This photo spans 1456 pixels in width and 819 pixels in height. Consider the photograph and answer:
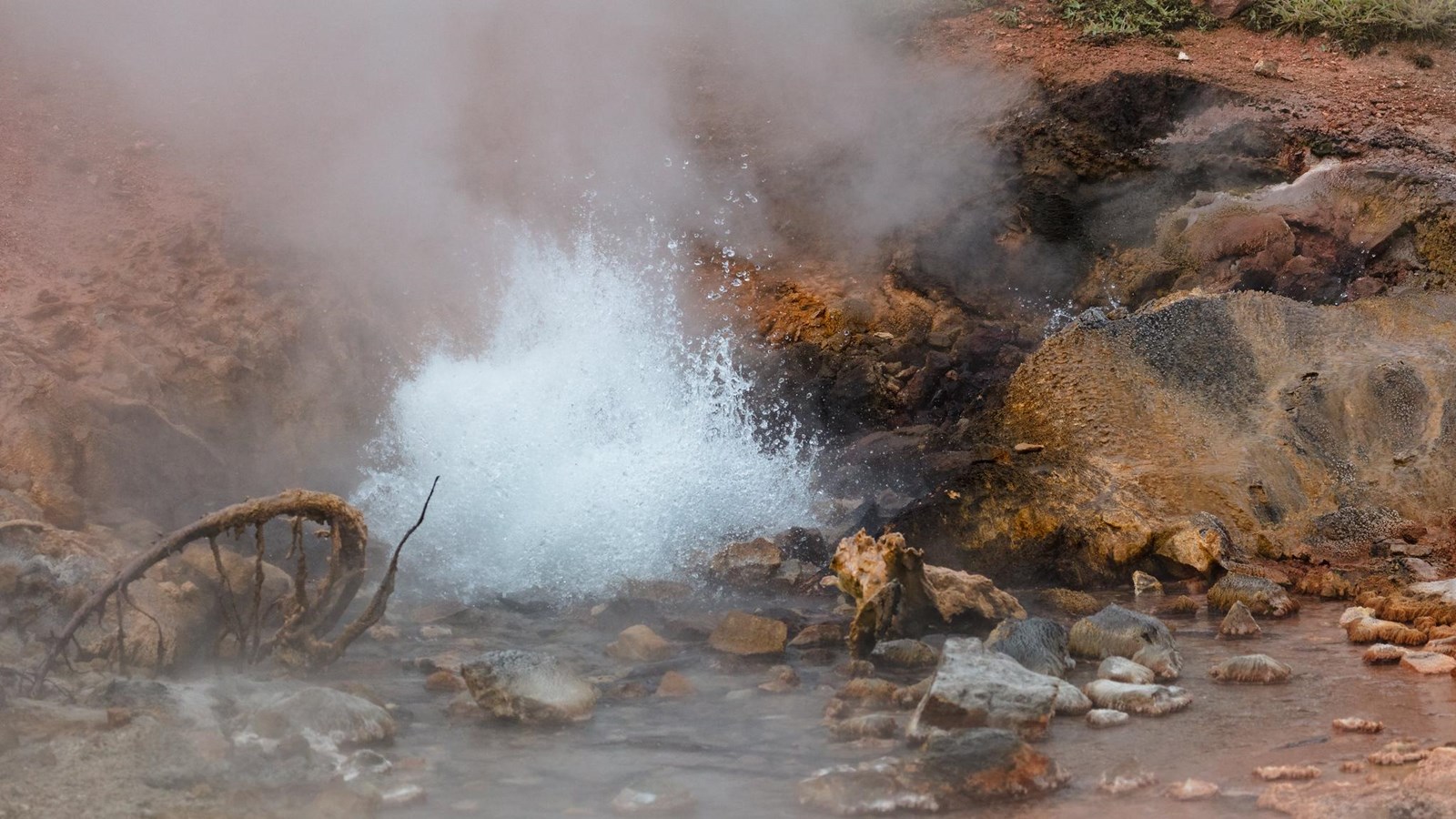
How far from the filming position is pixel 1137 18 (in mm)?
8609

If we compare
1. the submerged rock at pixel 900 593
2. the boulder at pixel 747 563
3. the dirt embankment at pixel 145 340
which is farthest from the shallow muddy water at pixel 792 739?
the dirt embankment at pixel 145 340

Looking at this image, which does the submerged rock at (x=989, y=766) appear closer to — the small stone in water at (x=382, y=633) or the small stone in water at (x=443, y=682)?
the small stone in water at (x=443, y=682)

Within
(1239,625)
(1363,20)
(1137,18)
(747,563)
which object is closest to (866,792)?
(1239,625)

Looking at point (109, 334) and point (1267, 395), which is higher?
point (109, 334)

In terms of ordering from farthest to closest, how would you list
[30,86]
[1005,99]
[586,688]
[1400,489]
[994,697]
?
[1005,99] < [30,86] < [1400,489] < [586,688] < [994,697]

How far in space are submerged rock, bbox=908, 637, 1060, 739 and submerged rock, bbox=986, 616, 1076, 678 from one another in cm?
44

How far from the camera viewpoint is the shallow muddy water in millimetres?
2945

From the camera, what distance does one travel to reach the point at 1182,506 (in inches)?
215

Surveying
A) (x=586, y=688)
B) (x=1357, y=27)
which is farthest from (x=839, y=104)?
(x=586, y=688)

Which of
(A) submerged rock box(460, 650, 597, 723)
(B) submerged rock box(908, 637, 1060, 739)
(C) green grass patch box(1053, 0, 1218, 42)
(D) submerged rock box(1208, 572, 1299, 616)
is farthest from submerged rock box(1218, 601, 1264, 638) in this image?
(C) green grass patch box(1053, 0, 1218, 42)

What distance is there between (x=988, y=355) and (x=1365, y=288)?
1952 mm

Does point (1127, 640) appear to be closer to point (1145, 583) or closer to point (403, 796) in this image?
point (1145, 583)

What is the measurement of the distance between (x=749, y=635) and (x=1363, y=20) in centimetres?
662

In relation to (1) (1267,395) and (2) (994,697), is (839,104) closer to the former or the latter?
(1) (1267,395)
